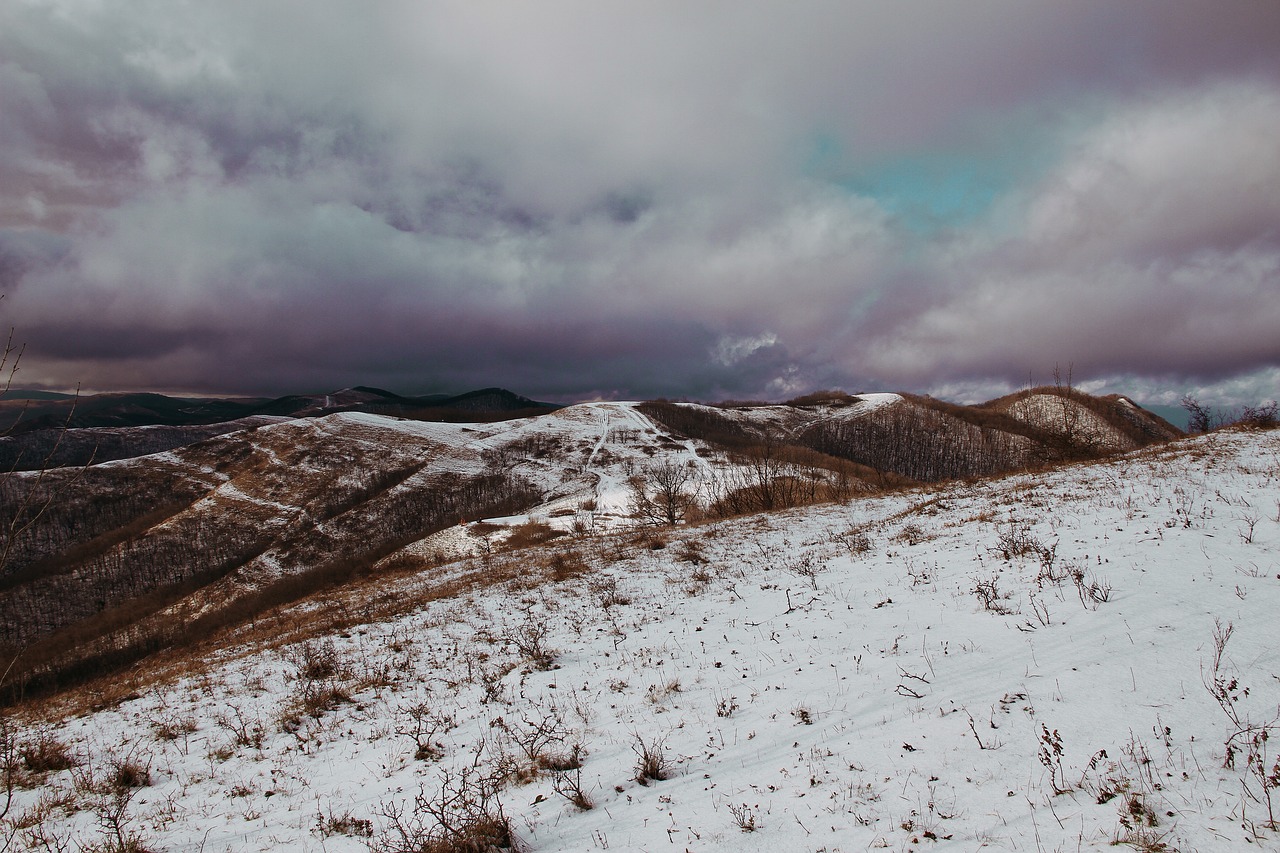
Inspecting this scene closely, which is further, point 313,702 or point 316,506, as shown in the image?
point 316,506

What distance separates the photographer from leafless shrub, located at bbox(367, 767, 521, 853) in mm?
5547

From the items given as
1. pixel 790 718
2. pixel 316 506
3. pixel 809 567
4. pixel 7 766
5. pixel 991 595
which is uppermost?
pixel 991 595

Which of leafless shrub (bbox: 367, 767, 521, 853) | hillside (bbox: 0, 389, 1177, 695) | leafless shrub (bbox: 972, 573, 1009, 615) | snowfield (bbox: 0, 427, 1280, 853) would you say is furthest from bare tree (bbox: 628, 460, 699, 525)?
leafless shrub (bbox: 367, 767, 521, 853)

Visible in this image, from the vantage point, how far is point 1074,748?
5.66 metres

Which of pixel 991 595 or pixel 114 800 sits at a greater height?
pixel 991 595

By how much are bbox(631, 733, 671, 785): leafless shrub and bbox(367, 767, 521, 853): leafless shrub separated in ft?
5.41

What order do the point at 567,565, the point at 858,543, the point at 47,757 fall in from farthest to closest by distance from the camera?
1. the point at 567,565
2. the point at 858,543
3. the point at 47,757

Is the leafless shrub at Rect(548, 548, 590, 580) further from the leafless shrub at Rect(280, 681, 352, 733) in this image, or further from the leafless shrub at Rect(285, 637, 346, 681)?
the leafless shrub at Rect(280, 681, 352, 733)

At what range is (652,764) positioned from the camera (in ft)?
21.8

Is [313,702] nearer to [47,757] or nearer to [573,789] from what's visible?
A: [47,757]

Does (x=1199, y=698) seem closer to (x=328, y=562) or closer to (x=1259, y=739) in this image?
(x=1259, y=739)

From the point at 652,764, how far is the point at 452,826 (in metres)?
2.40

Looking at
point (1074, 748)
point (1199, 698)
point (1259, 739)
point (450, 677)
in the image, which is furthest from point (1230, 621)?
point (450, 677)

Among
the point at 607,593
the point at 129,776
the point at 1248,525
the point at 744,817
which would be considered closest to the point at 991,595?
the point at 1248,525
